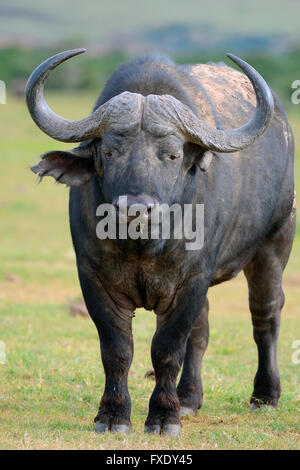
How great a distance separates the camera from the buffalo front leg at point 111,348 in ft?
17.3

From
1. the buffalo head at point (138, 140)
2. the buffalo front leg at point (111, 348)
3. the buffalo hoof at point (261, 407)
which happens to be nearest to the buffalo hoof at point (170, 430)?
the buffalo front leg at point (111, 348)

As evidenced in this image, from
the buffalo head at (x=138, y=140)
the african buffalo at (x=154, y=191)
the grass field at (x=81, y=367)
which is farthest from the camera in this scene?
the grass field at (x=81, y=367)

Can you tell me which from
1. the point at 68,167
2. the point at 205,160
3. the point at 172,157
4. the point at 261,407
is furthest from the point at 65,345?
the point at 172,157

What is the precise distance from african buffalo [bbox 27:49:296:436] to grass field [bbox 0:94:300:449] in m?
0.33

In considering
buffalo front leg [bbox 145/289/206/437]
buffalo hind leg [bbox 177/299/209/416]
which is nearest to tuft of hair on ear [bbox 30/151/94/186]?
buffalo front leg [bbox 145/289/206/437]

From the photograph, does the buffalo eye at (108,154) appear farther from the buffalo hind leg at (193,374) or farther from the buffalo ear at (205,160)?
the buffalo hind leg at (193,374)

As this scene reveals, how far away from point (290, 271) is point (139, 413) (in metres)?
7.83

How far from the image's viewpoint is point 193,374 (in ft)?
20.8

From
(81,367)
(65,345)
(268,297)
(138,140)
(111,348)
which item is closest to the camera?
(138,140)

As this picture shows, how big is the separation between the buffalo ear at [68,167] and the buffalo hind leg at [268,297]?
178 cm

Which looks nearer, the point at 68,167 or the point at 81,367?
the point at 68,167

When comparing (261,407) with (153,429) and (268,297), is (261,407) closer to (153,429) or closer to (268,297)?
(268,297)

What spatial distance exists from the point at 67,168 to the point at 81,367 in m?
2.32

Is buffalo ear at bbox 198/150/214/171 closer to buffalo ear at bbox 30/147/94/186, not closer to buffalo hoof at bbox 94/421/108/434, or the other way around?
buffalo ear at bbox 30/147/94/186
